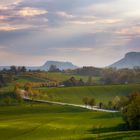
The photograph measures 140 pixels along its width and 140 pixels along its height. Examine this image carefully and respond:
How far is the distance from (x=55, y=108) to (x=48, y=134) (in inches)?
3286

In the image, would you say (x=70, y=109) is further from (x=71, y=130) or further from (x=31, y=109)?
(x=71, y=130)

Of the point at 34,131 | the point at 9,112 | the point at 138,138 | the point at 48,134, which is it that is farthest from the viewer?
the point at 9,112

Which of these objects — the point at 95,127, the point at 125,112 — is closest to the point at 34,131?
the point at 95,127

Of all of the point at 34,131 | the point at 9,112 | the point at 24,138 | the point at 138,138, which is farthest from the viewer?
the point at 9,112

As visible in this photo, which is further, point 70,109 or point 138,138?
point 70,109

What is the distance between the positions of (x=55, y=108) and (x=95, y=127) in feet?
247

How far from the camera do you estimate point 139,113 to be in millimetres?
95500

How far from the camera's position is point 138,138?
6650cm

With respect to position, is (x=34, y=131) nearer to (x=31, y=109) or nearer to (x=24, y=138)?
(x=24, y=138)

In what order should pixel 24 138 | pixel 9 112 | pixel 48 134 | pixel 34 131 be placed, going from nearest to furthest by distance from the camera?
pixel 24 138 < pixel 48 134 < pixel 34 131 < pixel 9 112

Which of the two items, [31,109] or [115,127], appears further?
[31,109]

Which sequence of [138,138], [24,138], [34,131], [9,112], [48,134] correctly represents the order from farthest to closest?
[9,112]
[34,131]
[48,134]
[24,138]
[138,138]

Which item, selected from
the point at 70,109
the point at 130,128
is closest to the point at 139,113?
the point at 130,128

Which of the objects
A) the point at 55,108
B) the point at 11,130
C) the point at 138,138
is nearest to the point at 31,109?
the point at 55,108
